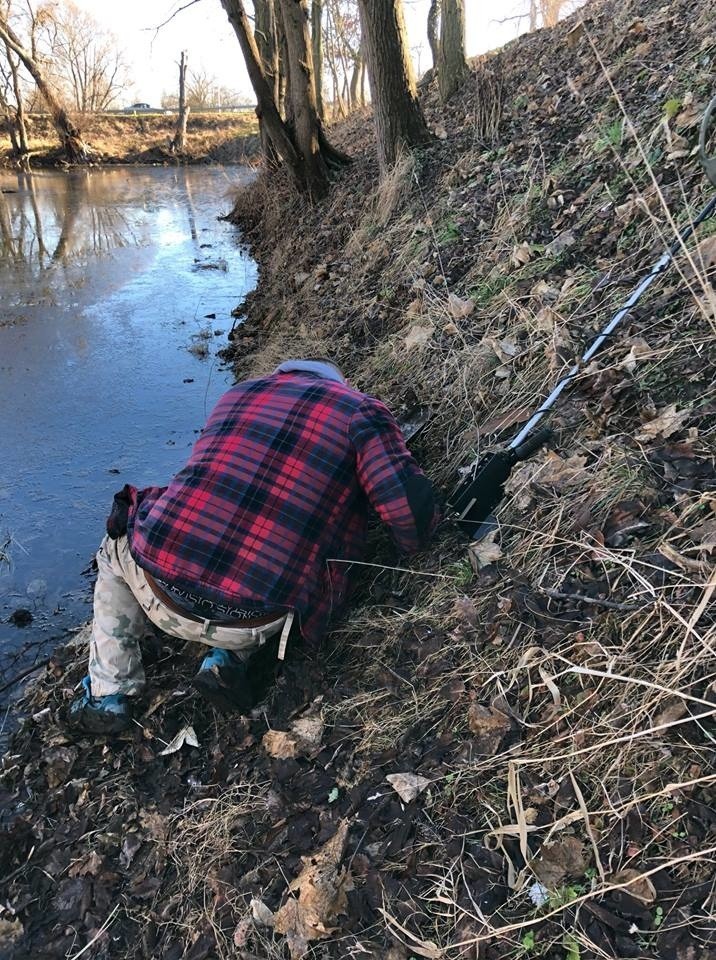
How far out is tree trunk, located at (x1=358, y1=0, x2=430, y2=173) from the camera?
649 centimetres

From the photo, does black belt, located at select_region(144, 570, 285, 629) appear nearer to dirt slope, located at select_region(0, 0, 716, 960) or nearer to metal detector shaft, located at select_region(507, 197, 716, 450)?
dirt slope, located at select_region(0, 0, 716, 960)

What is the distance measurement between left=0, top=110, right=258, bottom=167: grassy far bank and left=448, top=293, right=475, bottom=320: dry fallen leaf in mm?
24436

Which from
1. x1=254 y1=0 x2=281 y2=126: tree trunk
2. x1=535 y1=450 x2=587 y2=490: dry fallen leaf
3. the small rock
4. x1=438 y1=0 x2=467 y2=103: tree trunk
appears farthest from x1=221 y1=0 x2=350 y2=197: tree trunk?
x1=535 y1=450 x2=587 y2=490: dry fallen leaf

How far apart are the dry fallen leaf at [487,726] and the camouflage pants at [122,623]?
0.89 m

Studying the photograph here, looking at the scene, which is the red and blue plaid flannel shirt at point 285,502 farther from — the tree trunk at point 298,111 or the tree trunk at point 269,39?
the tree trunk at point 269,39

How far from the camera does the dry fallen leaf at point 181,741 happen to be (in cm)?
265

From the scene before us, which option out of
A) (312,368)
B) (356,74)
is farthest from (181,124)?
(312,368)

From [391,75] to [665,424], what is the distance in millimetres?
5634

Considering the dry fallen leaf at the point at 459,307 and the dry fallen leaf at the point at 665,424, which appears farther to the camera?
the dry fallen leaf at the point at 459,307

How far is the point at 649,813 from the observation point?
1.64 metres

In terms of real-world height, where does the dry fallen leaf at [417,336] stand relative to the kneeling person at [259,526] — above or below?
above

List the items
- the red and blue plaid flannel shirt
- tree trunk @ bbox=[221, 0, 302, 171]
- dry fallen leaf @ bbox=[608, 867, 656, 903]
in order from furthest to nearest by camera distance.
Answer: tree trunk @ bbox=[221, 0, 302, 171] < the red and blue plaid flannel shirt < dry fallen leaf @ bbox=[608, 867, 656, 903]

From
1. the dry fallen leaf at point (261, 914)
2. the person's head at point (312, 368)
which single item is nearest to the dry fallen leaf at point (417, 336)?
the person's head at point (312, 368)

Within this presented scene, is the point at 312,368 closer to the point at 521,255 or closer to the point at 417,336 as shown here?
the point at 417,336
